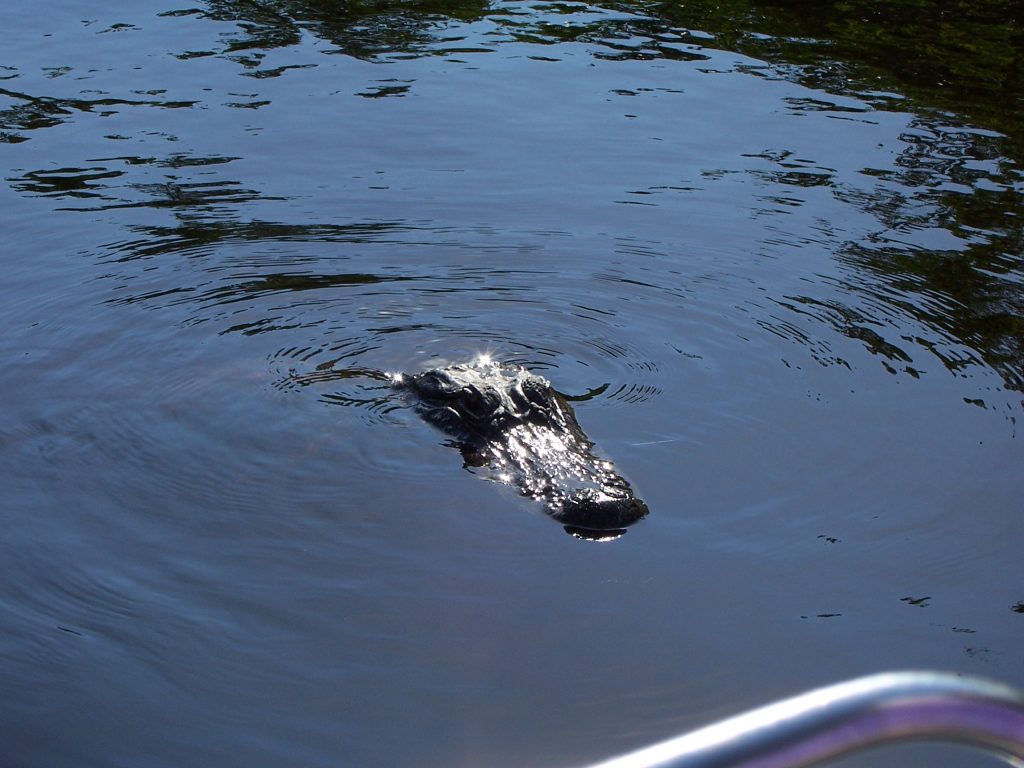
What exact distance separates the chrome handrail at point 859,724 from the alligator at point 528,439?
4301mm

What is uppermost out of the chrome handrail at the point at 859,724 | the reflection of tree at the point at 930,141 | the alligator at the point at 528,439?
the reflection of tree at the point at 930,141

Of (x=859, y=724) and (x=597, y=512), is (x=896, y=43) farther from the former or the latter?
(x=859, y=724)

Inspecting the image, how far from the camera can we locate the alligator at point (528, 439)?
19.8 feet

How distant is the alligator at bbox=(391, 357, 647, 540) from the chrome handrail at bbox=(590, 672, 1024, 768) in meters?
4.30

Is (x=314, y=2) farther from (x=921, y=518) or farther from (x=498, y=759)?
(x=498, y=759)

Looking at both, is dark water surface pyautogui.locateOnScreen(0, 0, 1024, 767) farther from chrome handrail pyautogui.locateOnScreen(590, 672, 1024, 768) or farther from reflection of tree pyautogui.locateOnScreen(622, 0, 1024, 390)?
chrome handrail pyautogui.locateOnScreen(590, 672, 1024, 768)

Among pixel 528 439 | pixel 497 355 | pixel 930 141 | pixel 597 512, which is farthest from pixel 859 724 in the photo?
pixel 930 141

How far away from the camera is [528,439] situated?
675cm

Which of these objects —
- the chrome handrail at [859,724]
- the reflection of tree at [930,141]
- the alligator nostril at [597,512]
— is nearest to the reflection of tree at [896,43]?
the reflection of tree at [930,141]

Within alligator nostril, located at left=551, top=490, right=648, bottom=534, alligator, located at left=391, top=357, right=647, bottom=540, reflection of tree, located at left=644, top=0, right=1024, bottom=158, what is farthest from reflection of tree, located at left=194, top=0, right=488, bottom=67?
alligator nostril, located at left=551, top=490, right=648, bottom=534

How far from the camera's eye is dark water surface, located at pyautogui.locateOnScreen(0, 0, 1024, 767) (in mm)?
4941

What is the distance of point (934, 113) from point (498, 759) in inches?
406

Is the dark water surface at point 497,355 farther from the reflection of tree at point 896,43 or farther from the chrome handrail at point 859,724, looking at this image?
the chrome handrail at point 859,724

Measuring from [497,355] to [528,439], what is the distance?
4.92ft
